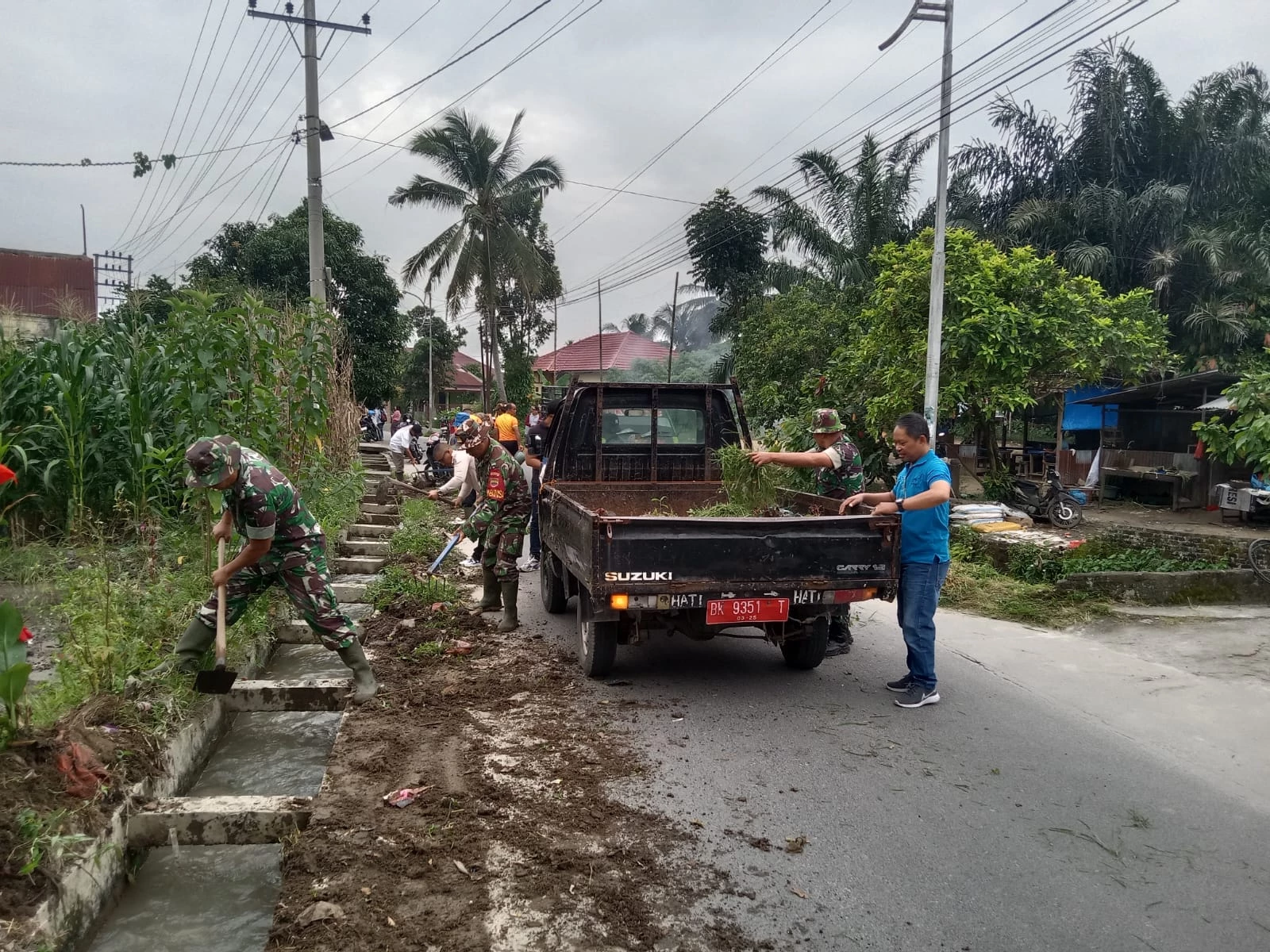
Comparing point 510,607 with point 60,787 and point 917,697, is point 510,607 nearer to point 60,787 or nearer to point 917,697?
point 917,697

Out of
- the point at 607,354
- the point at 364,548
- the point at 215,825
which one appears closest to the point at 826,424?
the point at 215,825

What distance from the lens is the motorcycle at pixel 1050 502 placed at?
13.3 metres

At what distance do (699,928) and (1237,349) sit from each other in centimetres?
2252

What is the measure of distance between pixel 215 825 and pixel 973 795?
3343mm

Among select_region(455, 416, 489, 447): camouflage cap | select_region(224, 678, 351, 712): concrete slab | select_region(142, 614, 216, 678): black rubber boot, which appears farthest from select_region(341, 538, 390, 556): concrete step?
select_region(142, 614, 216, 678): black rubber boot

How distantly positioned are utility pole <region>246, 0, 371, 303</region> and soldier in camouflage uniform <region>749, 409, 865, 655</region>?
9925mm

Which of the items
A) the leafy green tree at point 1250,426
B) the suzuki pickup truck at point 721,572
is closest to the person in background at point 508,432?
the suzuki pickup truck at point 721,572

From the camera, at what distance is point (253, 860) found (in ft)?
12.3

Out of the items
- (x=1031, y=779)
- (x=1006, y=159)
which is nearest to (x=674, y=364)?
(x=1006, y=159)

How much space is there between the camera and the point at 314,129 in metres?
14.4

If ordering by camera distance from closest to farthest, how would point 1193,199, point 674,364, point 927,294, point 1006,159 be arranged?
point 927,294, point 1193,199, point 1006,159, point 674,364

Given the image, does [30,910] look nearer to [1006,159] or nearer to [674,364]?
[1006,159]

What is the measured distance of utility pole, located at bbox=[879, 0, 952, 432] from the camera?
12.1 metres

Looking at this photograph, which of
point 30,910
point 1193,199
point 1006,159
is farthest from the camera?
point 1006,159
